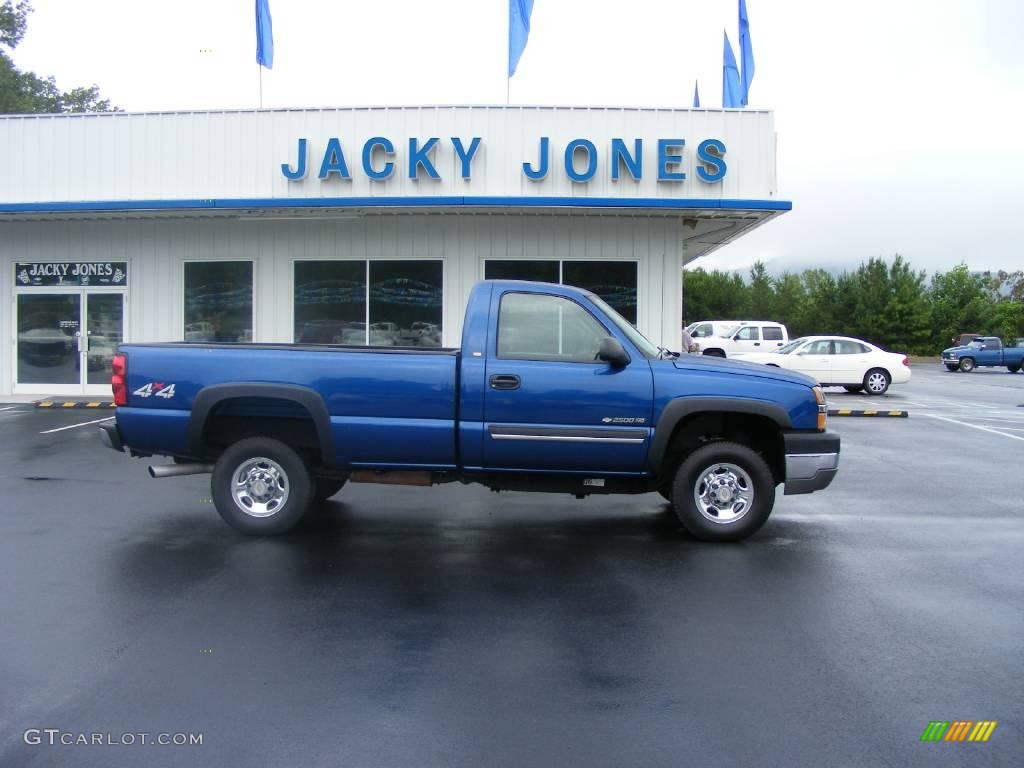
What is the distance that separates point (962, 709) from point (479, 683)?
2.25 meters

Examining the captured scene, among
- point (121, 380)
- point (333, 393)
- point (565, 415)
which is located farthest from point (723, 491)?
point (121, 380)

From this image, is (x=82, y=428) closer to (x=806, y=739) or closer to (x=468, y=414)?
(x=468, y=414)

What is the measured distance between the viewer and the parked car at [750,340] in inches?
1115

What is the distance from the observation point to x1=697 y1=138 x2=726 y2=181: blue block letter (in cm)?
1636

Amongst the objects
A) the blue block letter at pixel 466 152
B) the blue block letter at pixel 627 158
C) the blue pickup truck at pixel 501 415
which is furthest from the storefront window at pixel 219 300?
the blue pickup truck at pixel 501 415

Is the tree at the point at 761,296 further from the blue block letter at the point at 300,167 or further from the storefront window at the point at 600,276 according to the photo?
the blue block letter at the point at 300,167

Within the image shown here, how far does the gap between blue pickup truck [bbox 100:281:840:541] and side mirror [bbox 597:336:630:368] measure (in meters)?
0.01

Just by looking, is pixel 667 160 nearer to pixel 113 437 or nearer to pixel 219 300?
pixel 219 300

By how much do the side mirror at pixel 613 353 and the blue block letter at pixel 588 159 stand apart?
996cm

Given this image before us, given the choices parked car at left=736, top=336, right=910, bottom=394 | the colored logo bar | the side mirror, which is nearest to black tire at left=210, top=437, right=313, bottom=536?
the side mirror

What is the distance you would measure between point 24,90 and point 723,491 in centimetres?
4889

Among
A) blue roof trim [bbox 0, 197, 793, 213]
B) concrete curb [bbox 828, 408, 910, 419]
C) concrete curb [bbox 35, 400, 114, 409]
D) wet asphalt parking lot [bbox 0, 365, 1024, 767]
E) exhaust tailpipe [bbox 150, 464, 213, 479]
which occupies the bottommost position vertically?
wet asphalt parking lot [bbox 0, 365, 1024, 767]

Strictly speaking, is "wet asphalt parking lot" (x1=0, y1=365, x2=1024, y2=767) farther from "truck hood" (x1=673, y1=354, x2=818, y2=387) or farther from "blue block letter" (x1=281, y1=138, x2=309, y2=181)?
"blue block letter" (x1=281, y1=138, x2=309, y2=181)

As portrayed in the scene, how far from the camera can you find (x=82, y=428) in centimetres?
1427
